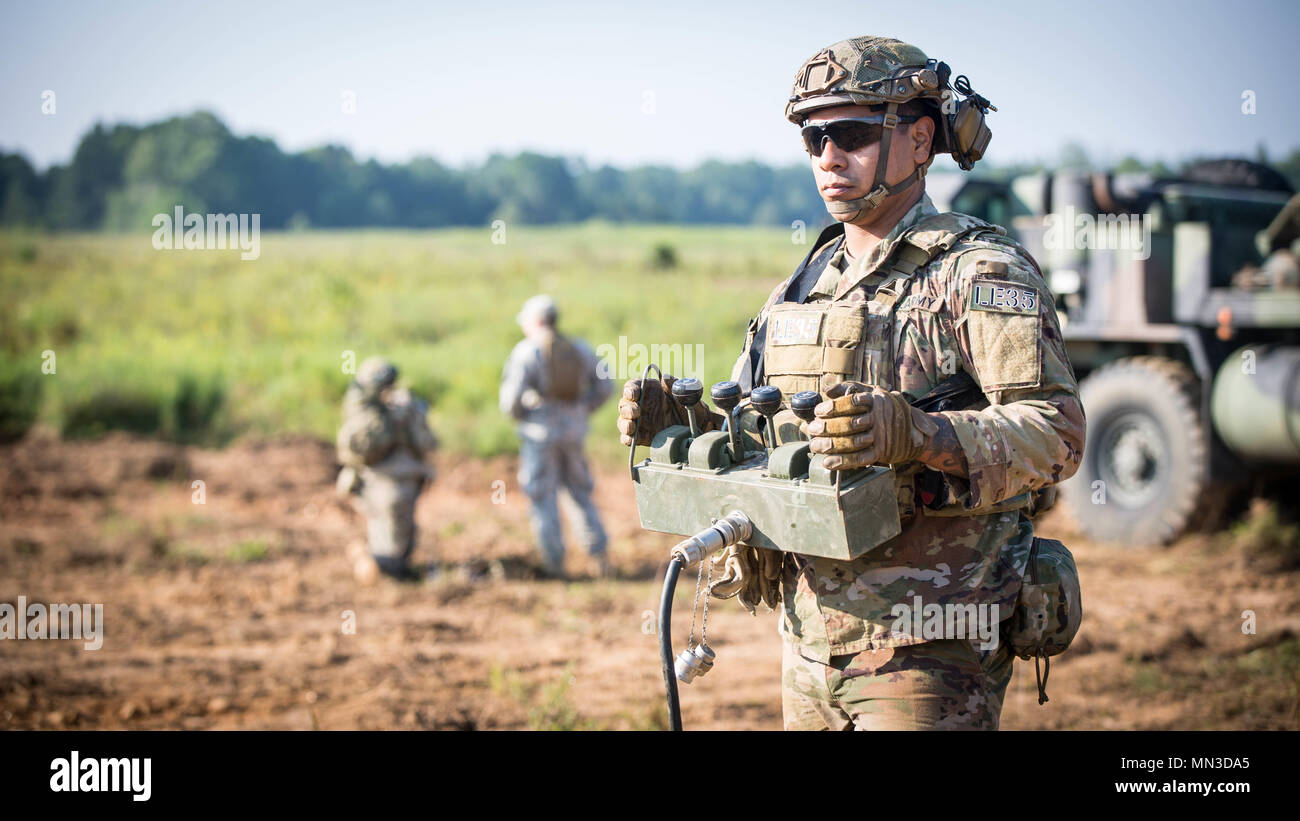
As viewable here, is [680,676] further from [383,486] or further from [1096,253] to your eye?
[1096,253]

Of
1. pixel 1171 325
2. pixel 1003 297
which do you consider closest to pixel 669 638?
pixel 1003 297

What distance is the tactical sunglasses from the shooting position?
8.79 feet

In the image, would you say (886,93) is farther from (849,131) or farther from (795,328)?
(795,328)

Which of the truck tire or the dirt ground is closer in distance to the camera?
the dirt ground

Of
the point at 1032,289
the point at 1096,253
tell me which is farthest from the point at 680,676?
the point at 1096,253

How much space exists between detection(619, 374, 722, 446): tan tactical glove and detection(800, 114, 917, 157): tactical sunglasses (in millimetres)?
722

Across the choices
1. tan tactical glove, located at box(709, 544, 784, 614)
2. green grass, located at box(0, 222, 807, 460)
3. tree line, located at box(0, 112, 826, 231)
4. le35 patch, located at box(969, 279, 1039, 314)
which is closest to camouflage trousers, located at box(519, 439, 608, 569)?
green grass, located at box(0, 222, 807, 460)

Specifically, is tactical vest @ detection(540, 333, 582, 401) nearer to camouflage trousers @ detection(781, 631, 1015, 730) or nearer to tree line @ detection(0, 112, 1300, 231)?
camouflage trousers @ detection(781, 631, 1015, 730)

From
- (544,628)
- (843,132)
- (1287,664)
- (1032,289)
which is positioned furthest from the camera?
(544,628)

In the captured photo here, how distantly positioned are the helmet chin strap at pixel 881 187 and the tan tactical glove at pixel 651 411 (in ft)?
2.01

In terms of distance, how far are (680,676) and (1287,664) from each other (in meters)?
4.95

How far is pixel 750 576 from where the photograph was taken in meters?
2.94

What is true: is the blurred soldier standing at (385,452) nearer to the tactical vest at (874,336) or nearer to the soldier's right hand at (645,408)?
the soldier's right hand at (645,408)

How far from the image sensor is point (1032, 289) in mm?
2518
